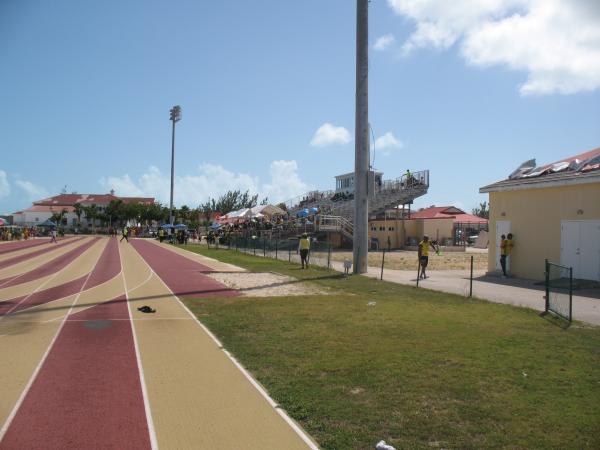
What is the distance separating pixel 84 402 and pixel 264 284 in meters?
12.4

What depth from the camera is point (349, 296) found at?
14992 millimetres

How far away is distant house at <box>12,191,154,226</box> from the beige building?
11040 centimetres

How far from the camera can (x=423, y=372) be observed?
695 centimetres

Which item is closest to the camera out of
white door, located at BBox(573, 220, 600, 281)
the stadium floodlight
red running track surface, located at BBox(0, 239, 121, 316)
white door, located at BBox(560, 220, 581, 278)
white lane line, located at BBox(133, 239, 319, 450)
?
white lane line, located at BBox(133, 239, 319, 450)

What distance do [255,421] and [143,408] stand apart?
1.36m

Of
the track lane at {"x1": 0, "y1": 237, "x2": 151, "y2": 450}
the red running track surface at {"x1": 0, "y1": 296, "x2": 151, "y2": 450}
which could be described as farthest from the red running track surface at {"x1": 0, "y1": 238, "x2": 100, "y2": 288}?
the red running track surface at {"x1": 0, "y1": 296, "x2": 151, "y2": 450}

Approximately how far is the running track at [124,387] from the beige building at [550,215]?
13833 millimetres

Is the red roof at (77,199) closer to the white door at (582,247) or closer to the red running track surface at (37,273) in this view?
the red running track surface at (37,273)

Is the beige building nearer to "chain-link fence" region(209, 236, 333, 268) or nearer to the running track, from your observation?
"chain-link fence" region(209, 236, 333, 268)

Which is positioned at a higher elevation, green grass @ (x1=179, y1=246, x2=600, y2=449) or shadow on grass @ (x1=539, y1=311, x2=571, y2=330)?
shadow on grass @ (x1=539, y1=311, x2=571, y2=330)

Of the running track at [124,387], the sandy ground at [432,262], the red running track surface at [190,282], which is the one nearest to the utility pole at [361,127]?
the sandy ground at [432,262]

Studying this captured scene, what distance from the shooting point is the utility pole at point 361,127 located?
73.1ft

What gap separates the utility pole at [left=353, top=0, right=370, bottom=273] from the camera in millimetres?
22281

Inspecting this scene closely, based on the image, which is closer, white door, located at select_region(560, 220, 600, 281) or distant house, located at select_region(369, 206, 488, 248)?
white door, located at select_region(560, 220, 600, 281)
